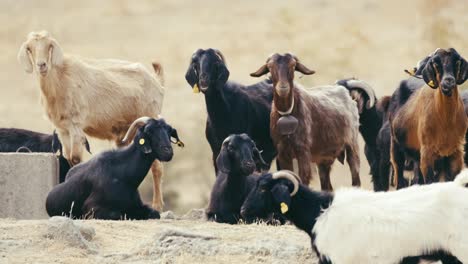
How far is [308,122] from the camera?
19594 mm

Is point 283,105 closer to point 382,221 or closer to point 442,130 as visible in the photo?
point 442,130

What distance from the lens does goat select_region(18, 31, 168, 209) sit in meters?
21.2

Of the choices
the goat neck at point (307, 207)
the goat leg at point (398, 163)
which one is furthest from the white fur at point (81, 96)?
the goat neck at point (307, 207)

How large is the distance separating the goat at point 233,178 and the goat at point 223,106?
1471 millimetres

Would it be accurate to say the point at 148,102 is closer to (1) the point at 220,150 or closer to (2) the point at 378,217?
(1) the point at 220,150

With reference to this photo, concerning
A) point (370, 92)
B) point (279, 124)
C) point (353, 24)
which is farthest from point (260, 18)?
point (279, 124)

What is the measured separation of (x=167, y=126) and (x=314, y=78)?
67.1 feet

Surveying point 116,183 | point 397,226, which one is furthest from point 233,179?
point 397,226

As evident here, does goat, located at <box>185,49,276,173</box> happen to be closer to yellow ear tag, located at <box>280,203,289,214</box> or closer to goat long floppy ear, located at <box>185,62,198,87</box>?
goat long floppy ear, located at <box>185,62,198,87</box>

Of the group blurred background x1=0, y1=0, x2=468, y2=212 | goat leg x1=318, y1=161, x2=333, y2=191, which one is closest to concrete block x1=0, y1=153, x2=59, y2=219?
goat leg x1=318, y1=161, x2=333, y2=191

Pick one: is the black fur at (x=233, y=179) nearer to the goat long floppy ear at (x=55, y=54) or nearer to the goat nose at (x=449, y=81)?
the goat nose at (x=449, y=81)

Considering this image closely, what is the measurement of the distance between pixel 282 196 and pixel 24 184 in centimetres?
580

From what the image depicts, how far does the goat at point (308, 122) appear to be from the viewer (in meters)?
19.1

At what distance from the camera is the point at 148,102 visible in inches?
880
